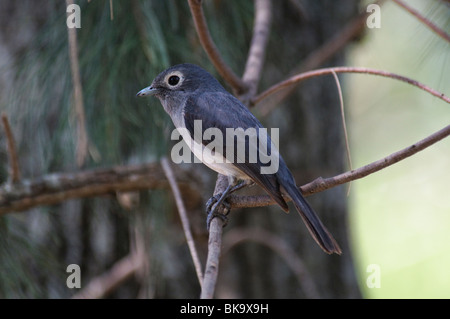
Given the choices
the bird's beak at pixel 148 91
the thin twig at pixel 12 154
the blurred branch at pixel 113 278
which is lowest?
the blurred branch at pixel 113 278

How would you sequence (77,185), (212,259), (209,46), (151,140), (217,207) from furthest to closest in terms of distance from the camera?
(151,140)
(77,185)
(209,46)
(217,207)
(212,259)

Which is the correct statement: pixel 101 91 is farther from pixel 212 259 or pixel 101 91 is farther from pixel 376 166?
pixel 376 166

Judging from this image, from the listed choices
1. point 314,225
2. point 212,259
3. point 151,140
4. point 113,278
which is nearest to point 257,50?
point 151,140

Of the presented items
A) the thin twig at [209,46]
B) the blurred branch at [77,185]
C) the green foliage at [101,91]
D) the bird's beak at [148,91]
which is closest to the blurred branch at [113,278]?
the green foliage at [101,91]

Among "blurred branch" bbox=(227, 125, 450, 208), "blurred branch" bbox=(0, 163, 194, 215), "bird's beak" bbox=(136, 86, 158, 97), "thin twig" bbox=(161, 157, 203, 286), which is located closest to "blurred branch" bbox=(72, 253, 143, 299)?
"blurred branch" bbox=(0, 163, 194, 215)

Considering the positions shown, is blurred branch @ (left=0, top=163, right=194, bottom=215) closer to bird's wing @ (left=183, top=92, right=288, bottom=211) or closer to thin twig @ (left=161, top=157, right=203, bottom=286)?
thin twig @ (left=161, top=157, right=203, bottom=286)

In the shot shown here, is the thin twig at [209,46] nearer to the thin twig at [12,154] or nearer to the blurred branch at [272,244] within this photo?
the thin twig at [12,154]
